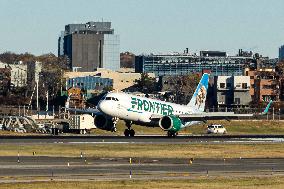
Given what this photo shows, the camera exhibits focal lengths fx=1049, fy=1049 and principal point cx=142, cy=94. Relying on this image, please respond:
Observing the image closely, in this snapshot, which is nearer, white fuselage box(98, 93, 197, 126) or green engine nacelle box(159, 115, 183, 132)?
white fuselage box(98, 93, 197, 126)

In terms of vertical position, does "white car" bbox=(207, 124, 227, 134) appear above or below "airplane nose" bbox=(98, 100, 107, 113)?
below

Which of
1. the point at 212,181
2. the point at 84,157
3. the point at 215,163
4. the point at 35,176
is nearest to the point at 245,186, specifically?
the point at 212,181

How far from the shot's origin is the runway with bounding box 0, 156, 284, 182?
60906mm

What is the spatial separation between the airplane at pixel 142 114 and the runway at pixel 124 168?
3568cm

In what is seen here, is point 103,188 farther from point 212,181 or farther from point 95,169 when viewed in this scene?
point 95,169

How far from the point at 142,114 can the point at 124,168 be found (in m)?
47.6

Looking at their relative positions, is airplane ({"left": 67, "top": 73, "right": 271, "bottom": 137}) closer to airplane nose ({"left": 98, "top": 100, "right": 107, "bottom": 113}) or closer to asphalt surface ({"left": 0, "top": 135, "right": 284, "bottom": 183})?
airplane nose ({"left": 98, "top": 100, "right": 107, "bottom": 113})

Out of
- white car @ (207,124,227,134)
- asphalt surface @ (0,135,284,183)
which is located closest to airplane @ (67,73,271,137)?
white car @ (207,124,227,134)

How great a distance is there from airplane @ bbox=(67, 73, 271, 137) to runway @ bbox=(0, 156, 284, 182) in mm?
35679

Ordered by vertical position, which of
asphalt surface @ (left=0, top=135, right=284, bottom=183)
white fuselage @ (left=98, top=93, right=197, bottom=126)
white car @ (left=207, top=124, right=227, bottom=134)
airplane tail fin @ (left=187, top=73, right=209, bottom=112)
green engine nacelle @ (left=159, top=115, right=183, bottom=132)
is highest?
airplane tail fin @ (left=187, top=73, right=209, bottom=112)

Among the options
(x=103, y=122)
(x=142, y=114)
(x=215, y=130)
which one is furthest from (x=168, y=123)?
→ (x=215, y=130)

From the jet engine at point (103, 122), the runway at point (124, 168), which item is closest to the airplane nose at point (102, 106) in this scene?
the jet engine at point (103, 122)

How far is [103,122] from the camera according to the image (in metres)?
120

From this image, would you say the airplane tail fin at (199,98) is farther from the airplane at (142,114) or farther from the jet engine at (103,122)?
the jet engine at (103,122)
